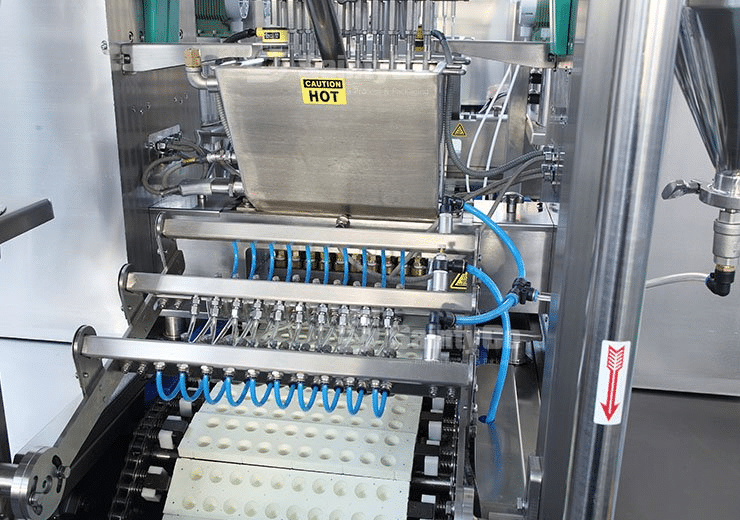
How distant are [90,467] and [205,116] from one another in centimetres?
139

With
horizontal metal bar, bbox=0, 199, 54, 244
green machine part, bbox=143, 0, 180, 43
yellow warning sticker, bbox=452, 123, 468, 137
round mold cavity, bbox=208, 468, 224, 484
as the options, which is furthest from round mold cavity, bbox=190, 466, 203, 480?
yellow warning sticker, bbox=452, 123, 468, 137

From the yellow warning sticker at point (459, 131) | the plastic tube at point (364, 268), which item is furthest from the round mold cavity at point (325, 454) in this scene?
the yellow warning sticker at point (459, 131)

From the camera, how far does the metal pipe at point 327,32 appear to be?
1.31 m

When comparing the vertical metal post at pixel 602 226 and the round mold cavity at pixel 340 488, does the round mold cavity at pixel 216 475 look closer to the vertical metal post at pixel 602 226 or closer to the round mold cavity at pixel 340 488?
the round mold cavity at pixel 340 488

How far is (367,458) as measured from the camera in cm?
129

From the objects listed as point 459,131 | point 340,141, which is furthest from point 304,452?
point 459,131

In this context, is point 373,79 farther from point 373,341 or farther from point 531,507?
point 531,507

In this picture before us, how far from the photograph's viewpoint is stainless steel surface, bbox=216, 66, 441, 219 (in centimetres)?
126

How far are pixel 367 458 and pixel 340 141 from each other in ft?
1.98

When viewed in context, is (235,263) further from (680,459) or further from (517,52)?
(680,459)

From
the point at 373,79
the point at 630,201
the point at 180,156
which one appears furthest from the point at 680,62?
the point at 180,156

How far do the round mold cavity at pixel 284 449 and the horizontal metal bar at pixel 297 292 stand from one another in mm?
276

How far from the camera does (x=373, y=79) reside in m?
1.24

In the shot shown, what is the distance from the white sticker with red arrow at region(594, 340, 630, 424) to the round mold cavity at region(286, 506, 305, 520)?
60cm
